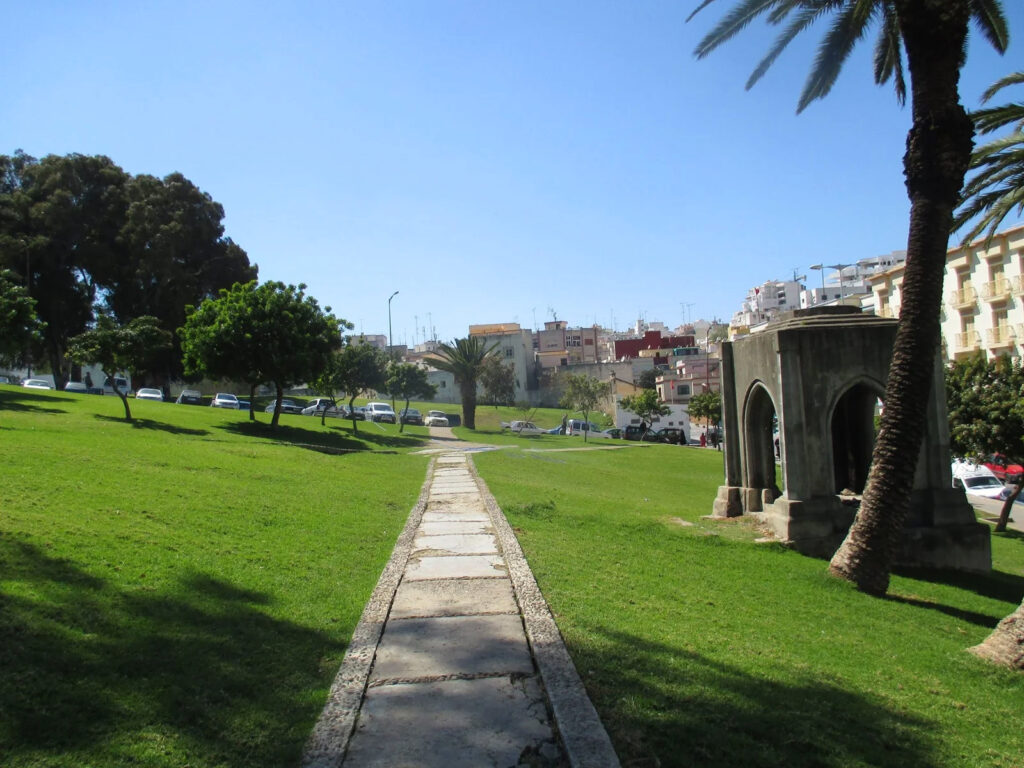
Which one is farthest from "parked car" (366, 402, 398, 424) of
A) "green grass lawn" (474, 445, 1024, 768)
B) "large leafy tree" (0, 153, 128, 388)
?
"green grass lawn" (474, 445, 1024, 768)

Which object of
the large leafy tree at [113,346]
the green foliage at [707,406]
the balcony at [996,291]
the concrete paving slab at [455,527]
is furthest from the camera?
the green foliage at [707,406]

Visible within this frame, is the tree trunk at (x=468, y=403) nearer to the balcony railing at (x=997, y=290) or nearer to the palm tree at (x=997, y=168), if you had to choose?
the balcony railing at (x=997, y=290)

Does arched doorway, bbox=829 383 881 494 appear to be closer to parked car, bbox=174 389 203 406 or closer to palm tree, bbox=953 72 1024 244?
palm tree, bbox=953 72 1024 244

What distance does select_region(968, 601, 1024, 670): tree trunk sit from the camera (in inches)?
266

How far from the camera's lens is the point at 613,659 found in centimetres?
549

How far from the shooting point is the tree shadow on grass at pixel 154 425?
24.4m

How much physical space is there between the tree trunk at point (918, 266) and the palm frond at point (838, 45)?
4.33 feet

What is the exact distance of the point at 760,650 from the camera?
6.22 metres

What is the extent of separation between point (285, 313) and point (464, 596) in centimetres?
2409

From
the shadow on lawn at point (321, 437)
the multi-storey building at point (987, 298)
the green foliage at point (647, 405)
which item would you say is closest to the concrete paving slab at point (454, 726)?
the shadow on lawn at point (321, 437)

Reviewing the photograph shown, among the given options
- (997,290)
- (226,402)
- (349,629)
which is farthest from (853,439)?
(226,402)

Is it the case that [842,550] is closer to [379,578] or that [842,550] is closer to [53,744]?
[379,578]

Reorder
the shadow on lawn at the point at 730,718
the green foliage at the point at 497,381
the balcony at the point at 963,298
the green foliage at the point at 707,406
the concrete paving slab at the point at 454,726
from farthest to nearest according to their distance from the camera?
the green foliage at the point at 497,381
the balcony at the point at 963,298
the green foliage at the point at 707,406
the shadow on lawn at the point at 730,718
the concrete paving slab at the point at 454,726

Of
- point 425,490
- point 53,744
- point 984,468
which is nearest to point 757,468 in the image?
point 425,490
